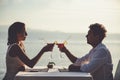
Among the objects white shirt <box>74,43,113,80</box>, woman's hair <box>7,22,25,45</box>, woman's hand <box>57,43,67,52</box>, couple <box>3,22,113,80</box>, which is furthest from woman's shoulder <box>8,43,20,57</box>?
white shirt <box>74,43,113,80</box>

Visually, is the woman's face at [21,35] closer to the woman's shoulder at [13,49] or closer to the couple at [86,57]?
the couple at [86,57]

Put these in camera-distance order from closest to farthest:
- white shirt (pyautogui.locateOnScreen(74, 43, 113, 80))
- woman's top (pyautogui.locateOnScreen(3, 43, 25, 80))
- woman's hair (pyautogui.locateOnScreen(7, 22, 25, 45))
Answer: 1. white shirt (pyautogui.locateOnScreen(74, 43, 113, 80))
2. woman's top (pyautogui.locateOnScreen(3, 43, 25, 80))
3. woman's hair (pyautogui.locateOnScreen(7, 22, 25, 45))

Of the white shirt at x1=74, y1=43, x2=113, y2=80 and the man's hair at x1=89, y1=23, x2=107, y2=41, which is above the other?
the man's hair at x1=89, y1=23, x2=107, y2=41

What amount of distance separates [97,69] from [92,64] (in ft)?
0.32

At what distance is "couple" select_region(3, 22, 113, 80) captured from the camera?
3.34 metres

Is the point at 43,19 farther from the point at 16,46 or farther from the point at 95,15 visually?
the point at 16,46

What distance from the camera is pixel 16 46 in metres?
3.59

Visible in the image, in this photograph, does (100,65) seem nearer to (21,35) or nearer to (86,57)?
(86,57)

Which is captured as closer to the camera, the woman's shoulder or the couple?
the couple

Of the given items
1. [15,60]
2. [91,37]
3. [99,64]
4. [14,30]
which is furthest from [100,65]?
[14,30]

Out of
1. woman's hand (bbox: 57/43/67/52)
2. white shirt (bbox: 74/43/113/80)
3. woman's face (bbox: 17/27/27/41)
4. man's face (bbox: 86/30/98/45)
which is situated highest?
woman's face (bbox: 17/27/27/41)

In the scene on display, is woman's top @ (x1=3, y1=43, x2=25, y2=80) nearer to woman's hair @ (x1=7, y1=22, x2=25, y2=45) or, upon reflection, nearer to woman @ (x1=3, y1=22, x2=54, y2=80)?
woman @ (x1=3, y1=22, x2=54, y2=80)

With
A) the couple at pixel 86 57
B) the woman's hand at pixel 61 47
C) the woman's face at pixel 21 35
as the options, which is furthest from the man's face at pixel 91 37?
the woman's face at pixel 21 35

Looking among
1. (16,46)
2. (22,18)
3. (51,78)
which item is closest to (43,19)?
(22,18)
